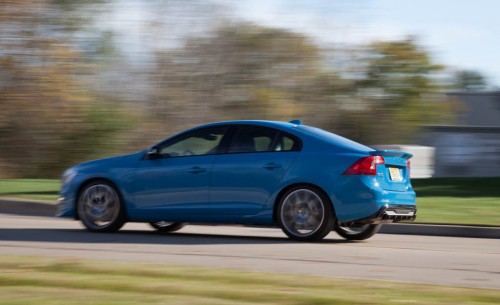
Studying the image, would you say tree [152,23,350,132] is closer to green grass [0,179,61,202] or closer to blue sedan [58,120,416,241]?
green grass [0,179,61,202]

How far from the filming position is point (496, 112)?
1847 inches

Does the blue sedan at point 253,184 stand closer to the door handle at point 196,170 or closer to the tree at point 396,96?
the door handle at point 196,170

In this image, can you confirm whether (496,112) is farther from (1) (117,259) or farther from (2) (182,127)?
(1) (117,259)

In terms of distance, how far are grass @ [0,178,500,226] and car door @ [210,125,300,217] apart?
12.0 feet

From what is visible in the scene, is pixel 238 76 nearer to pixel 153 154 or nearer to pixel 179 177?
pixel 153 154

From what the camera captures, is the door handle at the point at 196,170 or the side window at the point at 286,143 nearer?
the side window at the point at 286,143

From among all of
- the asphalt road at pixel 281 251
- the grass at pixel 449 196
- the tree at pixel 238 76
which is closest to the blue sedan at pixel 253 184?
the asphalt road at pixel 281 251

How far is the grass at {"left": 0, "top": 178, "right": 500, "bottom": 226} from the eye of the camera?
14930 millimetres

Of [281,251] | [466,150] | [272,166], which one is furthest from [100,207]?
[466,150]

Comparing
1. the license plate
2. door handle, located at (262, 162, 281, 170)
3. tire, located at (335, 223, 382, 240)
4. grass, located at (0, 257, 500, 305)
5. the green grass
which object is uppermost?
door handle, located at (262, 162, 281, 170)

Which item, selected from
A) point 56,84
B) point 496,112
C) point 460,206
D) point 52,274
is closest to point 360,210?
point 52,274

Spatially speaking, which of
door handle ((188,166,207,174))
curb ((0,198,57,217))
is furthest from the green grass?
door handle ((188,166,207,174))

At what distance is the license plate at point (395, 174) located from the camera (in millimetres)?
11477

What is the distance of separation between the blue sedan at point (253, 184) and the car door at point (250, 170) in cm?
1
